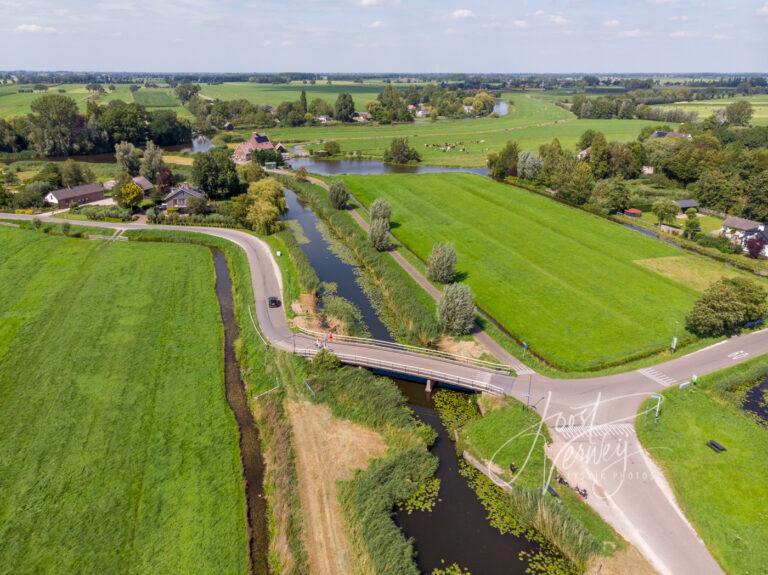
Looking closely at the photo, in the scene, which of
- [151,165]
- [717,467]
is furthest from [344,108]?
[717,467]

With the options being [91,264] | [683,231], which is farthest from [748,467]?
[91,264]

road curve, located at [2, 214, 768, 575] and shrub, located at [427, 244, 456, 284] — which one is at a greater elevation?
shrub, located at [427, 244, 456, 284]

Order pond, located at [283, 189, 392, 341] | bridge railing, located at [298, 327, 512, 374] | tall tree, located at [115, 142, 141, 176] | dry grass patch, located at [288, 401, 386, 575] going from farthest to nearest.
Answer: tall tree, located at [115, 142, 141, 176] < pond, located at [283, 189, 392, 341] < bridge railing, located at [298, 327, 512, 374] < dry grass patch, located at [288, 401, 386, 575]

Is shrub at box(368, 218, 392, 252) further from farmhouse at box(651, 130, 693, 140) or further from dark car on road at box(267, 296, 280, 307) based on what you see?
farmhouse at box(651, 130, 693, 140)

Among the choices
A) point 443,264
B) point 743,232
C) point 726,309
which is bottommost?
point 743,232

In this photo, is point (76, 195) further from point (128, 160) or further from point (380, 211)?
point (380, 211)

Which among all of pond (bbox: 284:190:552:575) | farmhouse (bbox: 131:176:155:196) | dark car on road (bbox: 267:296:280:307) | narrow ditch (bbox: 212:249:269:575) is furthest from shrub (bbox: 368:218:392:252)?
farmhouse (bbox: 131:176:155:196)

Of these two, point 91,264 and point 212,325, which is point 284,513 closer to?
point 212,325
